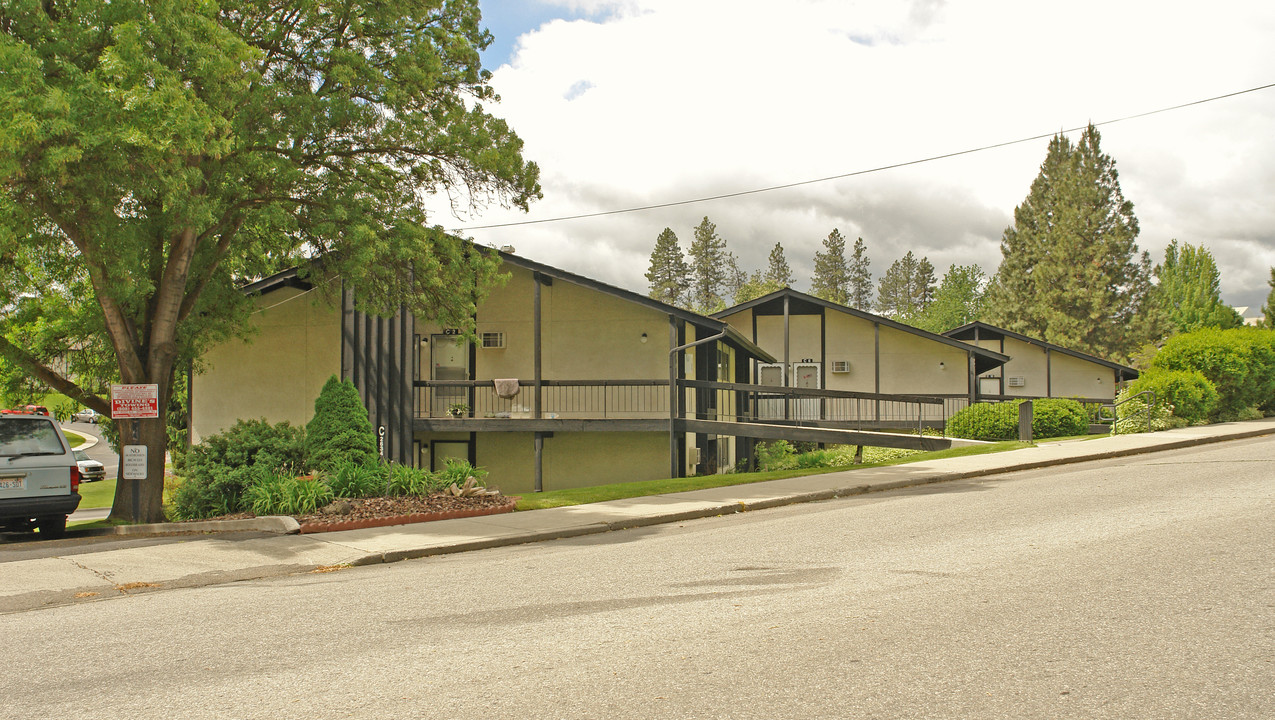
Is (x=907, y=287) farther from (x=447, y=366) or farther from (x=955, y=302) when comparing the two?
(x=447, y=366)

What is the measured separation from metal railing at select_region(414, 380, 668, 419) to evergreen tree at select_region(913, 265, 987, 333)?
57.9 metres

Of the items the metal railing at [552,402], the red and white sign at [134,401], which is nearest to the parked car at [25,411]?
the red and white sign at [134,401]

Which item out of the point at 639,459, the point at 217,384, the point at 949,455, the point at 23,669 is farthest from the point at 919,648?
the point at 217,384

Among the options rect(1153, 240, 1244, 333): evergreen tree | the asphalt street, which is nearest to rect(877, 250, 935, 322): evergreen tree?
rect(1153, 240, 1244, 333): evergreen tree

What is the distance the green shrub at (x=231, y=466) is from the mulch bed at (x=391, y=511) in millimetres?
451

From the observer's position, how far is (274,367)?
77.2ft

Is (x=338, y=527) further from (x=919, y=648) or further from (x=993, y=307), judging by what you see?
(x=993, y=307)

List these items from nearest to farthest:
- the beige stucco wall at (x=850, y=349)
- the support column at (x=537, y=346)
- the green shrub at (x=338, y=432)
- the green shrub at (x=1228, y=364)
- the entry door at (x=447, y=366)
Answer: the green shrub at (x=338, y=432) → the support column at (x=537, y=346) → the entry door at (x=447, y=366) → the green shrub at (x=1228, y=364) → the beige stucco wall at (x=850, y=349)

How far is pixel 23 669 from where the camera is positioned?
18.1ft

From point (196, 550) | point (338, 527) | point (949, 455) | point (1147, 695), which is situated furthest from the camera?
point (949, 455)

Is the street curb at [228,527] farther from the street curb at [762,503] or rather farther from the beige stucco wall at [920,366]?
the beige stucco wall at [920,366]

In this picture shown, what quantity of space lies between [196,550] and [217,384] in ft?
48.0

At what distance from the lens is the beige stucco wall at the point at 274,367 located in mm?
23141

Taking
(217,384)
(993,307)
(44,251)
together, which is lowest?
(217,384)
